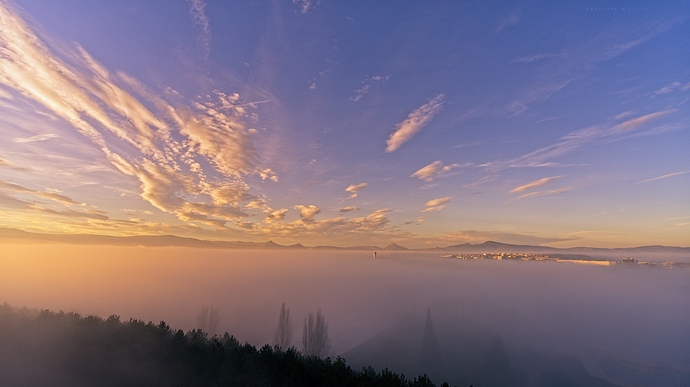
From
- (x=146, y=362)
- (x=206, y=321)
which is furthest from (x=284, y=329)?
(x=146, y=362)

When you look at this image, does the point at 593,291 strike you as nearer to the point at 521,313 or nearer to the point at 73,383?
the point at 521,313

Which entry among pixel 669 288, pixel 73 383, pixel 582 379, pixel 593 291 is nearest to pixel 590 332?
pixel 582 379

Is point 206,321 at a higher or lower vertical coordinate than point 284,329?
higher

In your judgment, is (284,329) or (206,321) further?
(206,321)

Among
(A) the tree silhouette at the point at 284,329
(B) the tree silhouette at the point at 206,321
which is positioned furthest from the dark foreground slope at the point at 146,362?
(B) the tree silhouette at the point at 206,321

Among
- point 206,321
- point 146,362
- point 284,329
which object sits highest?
point 146,362

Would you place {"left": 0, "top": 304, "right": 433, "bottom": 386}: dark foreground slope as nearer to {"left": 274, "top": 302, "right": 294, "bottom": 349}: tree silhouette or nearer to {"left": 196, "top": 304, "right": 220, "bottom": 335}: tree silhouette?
{"left": 274, "top": 302, "right": 294, "bottom": 349}: tree silhouette

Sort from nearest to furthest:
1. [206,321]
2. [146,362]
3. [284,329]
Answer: [146,362] → [284,329] → [206,321]

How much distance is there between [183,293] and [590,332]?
196 m

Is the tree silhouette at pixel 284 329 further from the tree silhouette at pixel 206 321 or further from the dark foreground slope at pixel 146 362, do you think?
the dark foreground slope at pixel 146 362

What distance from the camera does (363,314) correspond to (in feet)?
496

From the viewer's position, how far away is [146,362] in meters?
12.6

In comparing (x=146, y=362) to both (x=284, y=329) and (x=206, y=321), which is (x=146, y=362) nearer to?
(x=284, y=329)

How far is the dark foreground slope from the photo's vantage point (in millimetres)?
10875
